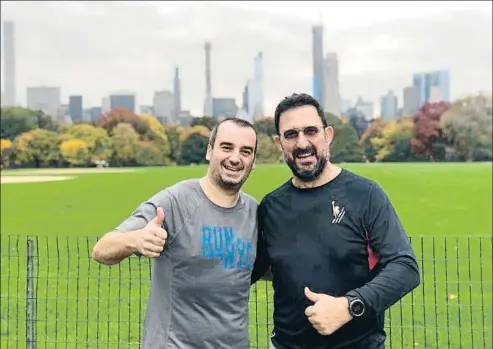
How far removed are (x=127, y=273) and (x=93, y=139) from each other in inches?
3264

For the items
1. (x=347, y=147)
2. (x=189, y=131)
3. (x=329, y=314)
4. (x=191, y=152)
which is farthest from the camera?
(x=189, y=131)

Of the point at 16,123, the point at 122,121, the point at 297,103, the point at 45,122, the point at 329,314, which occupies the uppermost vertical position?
the point at 122,121

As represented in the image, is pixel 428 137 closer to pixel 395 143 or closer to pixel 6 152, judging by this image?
pixel 395 143

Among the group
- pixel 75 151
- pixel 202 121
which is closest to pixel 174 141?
pixel 202 121

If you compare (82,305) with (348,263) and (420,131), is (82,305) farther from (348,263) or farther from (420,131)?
(420,131)

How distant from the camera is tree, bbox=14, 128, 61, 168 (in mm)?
86875

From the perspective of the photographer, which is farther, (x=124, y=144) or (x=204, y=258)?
(x=124, y=144)

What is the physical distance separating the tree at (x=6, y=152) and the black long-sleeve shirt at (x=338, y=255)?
293 ft

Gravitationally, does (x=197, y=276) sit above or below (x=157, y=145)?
below

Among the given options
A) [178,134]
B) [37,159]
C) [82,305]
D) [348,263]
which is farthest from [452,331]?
[178,134]

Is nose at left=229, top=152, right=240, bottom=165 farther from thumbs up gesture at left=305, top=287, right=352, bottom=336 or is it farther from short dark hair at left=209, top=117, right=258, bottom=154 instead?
thumbs up gesture at left=305, top=287, right=352, bottom=336

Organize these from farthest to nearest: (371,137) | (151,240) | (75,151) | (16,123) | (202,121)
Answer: (202,121) → (371,137) → (16,123) → (75,151) → (151,240)

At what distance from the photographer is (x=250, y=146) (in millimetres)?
3266

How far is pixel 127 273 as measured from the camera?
40.6 ft
